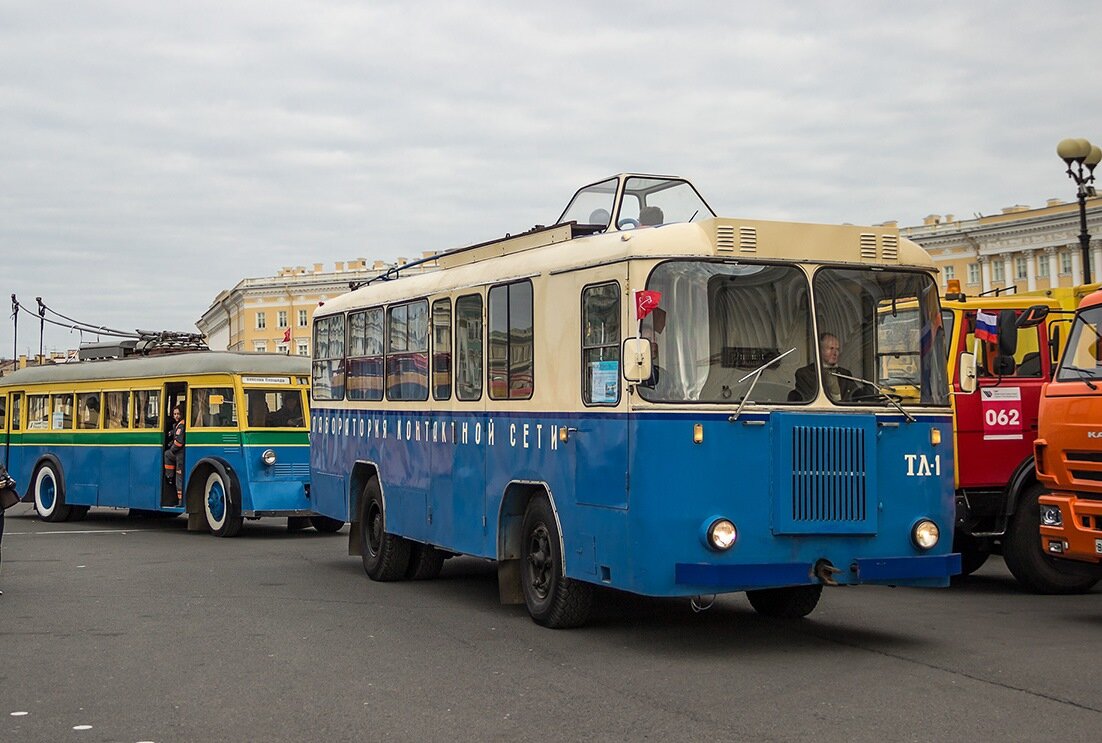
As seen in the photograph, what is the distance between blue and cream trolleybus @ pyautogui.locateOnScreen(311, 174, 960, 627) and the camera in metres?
9.59

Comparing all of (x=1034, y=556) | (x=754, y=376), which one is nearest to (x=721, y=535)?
(x=754, y=376)

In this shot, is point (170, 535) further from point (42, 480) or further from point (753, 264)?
point (753, 264)

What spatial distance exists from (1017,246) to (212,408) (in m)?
87.9

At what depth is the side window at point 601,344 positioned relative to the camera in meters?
10.0

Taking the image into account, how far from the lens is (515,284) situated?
11672 millimetres

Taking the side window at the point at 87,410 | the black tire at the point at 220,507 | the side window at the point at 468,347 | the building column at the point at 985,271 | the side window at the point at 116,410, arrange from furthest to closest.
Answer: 1. the building column at the point at 985,271
2. the side window at the point at 87,410
3. the side window at the point at 116,410
4. the black tire at the point at 220,507
5. the side window at the point at 468,347

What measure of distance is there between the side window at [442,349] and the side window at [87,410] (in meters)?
13.1

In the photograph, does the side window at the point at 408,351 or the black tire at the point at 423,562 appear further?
the black tire at the point at 423,562

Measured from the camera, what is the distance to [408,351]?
13828 mm

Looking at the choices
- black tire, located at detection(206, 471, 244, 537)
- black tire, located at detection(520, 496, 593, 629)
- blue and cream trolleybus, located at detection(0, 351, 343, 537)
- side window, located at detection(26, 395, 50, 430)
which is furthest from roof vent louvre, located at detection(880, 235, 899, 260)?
side window, located at detection(26, 395, 50, 430)

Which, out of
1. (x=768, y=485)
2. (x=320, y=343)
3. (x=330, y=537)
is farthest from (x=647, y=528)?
(x=330, y=537)

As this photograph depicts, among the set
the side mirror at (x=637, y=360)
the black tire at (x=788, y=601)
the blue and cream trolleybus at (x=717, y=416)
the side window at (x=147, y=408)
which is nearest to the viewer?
the side mirror at (x=637, y=360)

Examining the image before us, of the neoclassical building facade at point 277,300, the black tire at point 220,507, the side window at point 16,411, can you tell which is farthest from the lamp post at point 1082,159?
the neoclassical building facade at point 277,300

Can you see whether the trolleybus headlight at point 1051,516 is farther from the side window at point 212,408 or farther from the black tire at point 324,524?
the side window at point 212,408
